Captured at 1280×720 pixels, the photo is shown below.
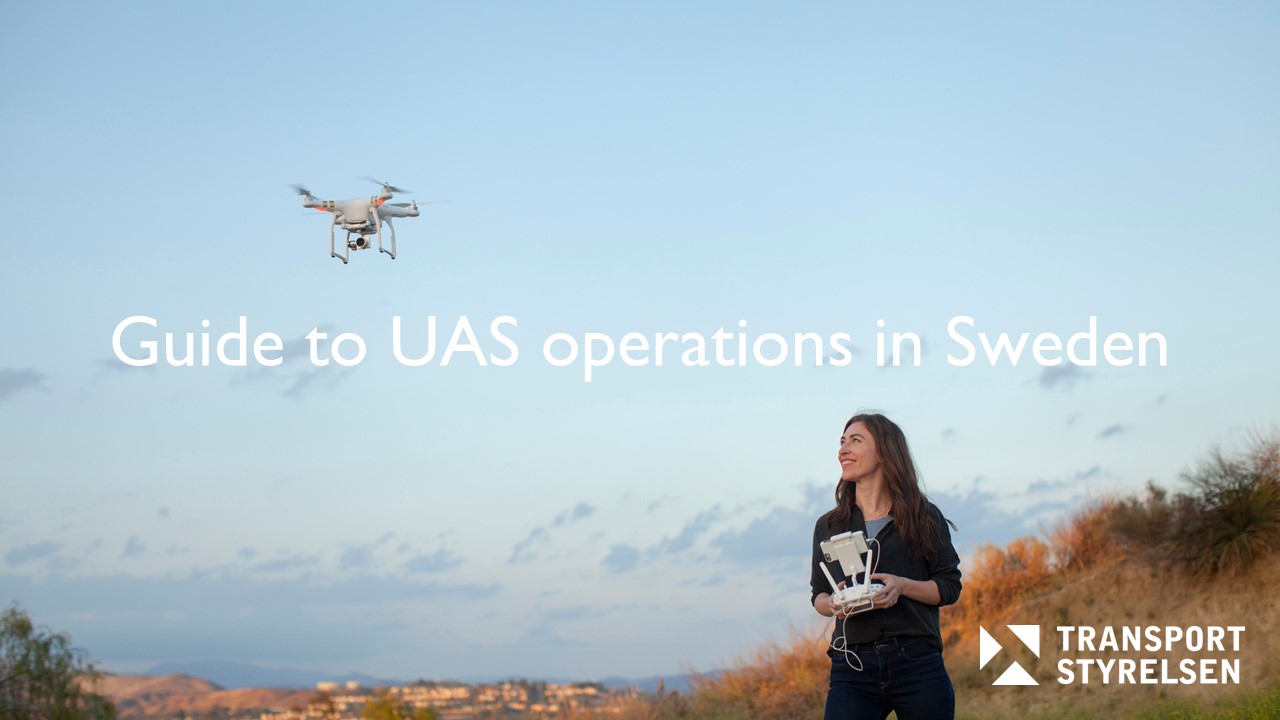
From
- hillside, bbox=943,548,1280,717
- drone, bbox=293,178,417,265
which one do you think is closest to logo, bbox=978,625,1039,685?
hillside, bbox=943,548,1280,717

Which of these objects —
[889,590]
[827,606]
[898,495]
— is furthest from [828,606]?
[898,495]

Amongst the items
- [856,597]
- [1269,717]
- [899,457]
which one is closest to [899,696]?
[856,597]

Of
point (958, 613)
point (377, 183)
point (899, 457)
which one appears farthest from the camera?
point (958, 613)

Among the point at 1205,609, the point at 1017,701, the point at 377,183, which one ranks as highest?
the point at 377,183

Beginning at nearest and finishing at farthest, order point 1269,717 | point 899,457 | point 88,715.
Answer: point 899,457
point 1269,717
point 88,715

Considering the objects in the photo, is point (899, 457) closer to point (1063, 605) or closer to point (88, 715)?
point (88, 715)

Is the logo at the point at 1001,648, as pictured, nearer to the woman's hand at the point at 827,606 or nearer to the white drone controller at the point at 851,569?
the woman's hand at the point at 827,606

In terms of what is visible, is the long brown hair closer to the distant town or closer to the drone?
the drone

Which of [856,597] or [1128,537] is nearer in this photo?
[856,597]

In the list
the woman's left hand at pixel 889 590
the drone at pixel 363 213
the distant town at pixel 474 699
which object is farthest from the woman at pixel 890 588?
the distant town at pixel 474 699
